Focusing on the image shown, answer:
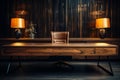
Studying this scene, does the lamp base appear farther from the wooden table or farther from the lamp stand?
the lamp stand

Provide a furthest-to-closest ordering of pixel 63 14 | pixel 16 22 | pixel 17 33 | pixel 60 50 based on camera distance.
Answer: pixel 63 14 → pixel 17 33 → pixel 16 22 → pixel 60 50

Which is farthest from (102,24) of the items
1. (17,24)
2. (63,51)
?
(17,24)

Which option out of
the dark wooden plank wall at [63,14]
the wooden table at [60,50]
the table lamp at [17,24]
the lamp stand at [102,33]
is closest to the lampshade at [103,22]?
the lamp stand at [102,33]

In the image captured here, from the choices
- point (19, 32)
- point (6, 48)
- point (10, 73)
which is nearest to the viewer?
point (6, 48)

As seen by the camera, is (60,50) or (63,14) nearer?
(60,50)

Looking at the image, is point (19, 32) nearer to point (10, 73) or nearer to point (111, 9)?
point (10, 73)

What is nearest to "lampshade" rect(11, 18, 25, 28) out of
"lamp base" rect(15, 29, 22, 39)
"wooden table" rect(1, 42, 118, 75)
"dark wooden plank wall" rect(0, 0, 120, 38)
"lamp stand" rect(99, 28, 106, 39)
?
"lamp base" rect(15, 29, 22, 39)

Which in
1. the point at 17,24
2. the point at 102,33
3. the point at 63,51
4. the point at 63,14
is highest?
the point at 63,14

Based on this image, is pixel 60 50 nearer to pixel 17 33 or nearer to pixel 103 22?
pixel 103 22

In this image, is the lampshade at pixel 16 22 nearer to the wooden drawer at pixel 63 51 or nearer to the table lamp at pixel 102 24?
the wooden drawer at pixel 63 51

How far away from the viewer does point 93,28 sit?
609cm

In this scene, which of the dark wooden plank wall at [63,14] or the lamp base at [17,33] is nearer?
the lamp base at [17,33]

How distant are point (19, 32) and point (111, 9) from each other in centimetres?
289

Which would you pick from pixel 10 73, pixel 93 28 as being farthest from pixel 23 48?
pixel 93 28
